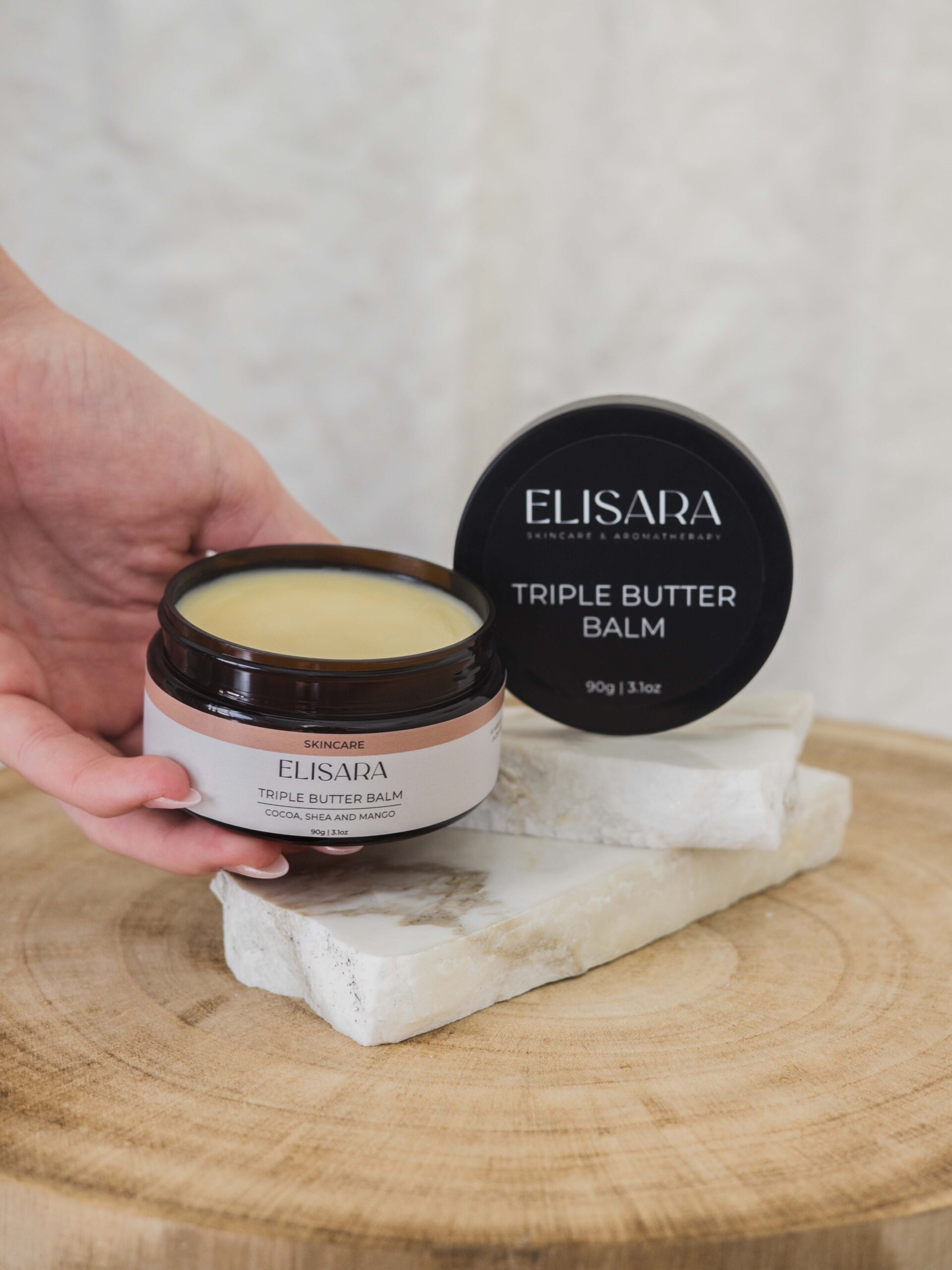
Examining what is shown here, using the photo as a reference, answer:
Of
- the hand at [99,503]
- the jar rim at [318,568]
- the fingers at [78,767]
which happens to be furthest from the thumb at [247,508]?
the fingers at [78,767]

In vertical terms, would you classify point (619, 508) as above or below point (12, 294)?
below

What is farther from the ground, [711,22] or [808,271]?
[711,22]

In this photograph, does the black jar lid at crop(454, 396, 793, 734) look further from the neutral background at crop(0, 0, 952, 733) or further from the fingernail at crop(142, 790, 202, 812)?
the neutral background at crop(0, 0, 952, 733)

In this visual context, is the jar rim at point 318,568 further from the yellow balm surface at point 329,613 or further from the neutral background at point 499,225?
the neutral background at point 499,225

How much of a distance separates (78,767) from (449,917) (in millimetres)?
256

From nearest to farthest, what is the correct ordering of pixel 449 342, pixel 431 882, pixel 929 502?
pixel 431 882 → pixel 449 342 → pixel 929 502

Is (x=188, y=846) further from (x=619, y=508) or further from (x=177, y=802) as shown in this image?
→ (x=619, y=508)

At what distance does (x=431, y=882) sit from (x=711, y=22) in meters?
1.36

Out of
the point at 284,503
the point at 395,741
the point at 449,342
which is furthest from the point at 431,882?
the point at 449,342

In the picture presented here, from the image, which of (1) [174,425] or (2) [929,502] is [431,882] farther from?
(2) [929,502]

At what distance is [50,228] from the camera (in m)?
1.57

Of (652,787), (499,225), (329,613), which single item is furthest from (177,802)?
(499,225)

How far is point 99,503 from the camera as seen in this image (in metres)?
1.00

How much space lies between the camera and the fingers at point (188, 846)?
753 mm
